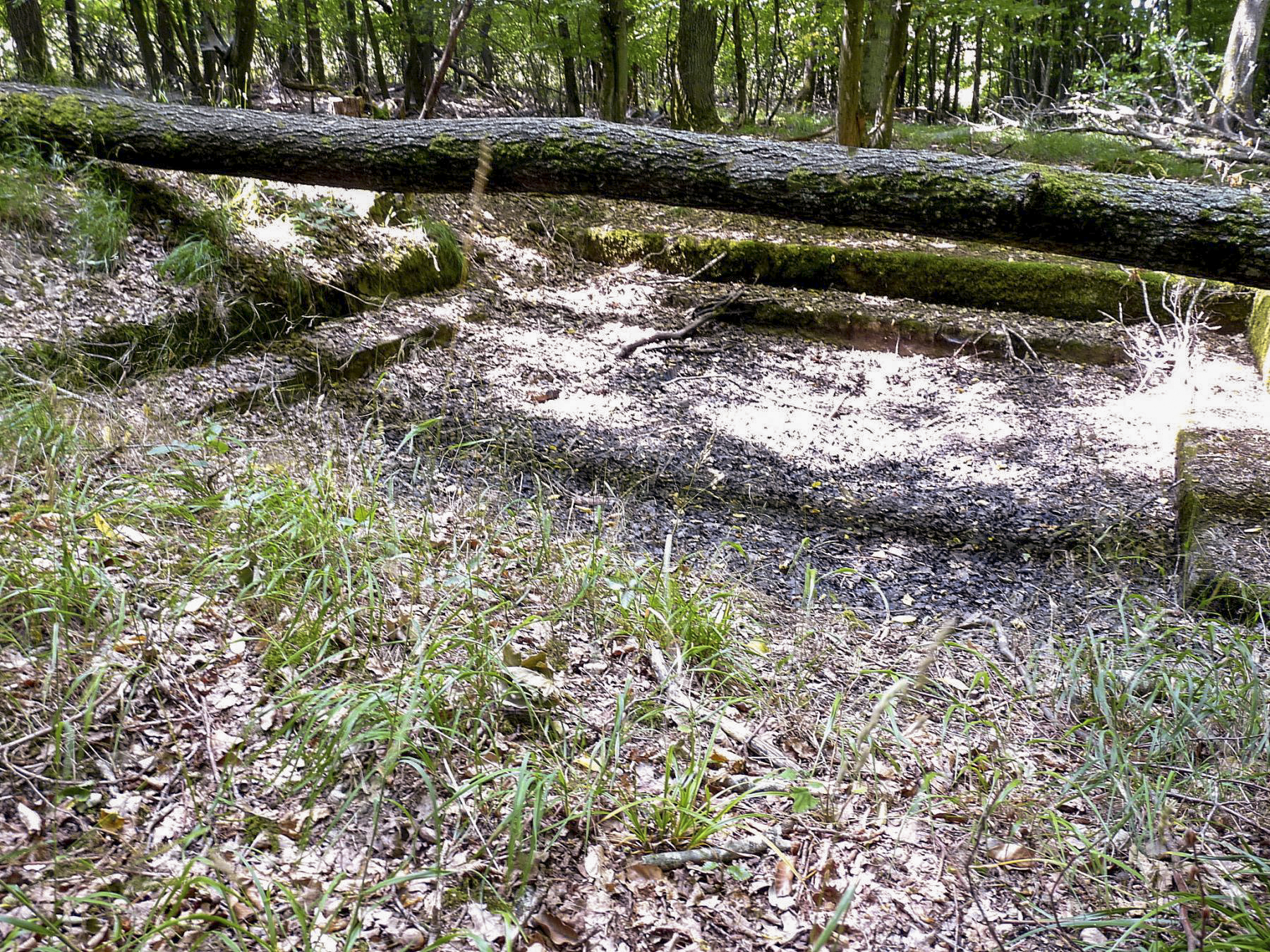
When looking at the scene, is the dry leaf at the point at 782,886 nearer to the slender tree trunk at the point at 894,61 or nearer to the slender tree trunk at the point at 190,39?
the slender tree trunk at the point at 894,61

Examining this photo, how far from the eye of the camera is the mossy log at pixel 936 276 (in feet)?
19.6

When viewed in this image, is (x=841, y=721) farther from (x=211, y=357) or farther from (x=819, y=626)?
(x=211, y=357)

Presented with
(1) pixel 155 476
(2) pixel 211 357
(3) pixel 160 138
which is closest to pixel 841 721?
(1) pixel 155 476

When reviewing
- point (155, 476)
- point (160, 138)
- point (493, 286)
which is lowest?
point (155, 476)

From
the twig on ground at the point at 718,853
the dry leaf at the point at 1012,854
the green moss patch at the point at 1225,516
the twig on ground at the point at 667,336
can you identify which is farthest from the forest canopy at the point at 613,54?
the dry leaf at the point at 1012,854

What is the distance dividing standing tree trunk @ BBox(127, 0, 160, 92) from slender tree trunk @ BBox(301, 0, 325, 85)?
1987 mm

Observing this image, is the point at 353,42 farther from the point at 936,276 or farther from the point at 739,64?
the point at 936,276

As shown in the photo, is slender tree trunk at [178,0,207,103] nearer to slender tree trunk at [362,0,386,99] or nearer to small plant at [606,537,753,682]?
slender tree trunk at [362,0,386,99]

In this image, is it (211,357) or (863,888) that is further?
(211,357)

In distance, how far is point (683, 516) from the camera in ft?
12.0

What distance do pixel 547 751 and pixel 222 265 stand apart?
3.82 meters

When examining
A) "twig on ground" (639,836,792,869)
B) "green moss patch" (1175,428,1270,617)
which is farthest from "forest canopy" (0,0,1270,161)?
"twig on ground" (639,836,792,869)

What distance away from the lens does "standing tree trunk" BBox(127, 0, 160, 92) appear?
871 cm

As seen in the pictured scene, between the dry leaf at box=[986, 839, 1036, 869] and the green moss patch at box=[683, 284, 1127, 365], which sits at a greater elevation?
the green moss patch at box=[683, 284, 1127, 365]
